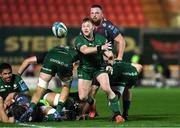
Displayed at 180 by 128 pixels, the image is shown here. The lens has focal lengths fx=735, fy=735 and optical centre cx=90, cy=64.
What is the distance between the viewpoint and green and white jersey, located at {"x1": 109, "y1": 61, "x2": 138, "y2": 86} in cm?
1240

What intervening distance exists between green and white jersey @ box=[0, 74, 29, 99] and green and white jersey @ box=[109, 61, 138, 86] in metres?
1.53

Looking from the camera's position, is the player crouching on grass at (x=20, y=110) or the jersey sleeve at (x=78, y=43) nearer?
the player crouching on grass at (x=20, y=110)

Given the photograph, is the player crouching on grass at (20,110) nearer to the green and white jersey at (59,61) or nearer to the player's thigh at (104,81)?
the green and white jersey at (59,61)

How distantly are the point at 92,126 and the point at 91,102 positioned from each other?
208cm

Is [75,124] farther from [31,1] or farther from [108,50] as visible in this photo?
[31,1]

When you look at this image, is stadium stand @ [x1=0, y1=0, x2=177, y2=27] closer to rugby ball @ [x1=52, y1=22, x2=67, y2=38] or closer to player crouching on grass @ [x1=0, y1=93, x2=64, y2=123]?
rugby ball @ [x1=52, y1=22, x2=67, y2=38]

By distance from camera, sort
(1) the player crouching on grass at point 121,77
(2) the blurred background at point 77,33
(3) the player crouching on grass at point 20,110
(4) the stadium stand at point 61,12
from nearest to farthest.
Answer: (3) the player crouching on grass at point 20,110 < (1) the player crouching on grass at point 121,77 < (2) the blurred background at point 77,33 < (4) the stadium stand at point 61,12

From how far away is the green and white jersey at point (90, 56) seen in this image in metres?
11.8

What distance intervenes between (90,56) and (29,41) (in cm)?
1699

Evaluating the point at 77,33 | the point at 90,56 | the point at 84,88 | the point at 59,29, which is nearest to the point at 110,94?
the point at 84,88

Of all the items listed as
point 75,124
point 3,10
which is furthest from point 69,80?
point 3,10

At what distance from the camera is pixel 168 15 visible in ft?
114

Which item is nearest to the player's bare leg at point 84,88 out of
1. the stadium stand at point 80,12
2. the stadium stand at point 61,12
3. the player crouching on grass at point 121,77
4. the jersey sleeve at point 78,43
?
the player crouching on grass at point 121,77

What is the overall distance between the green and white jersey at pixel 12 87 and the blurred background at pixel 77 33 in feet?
50.4
